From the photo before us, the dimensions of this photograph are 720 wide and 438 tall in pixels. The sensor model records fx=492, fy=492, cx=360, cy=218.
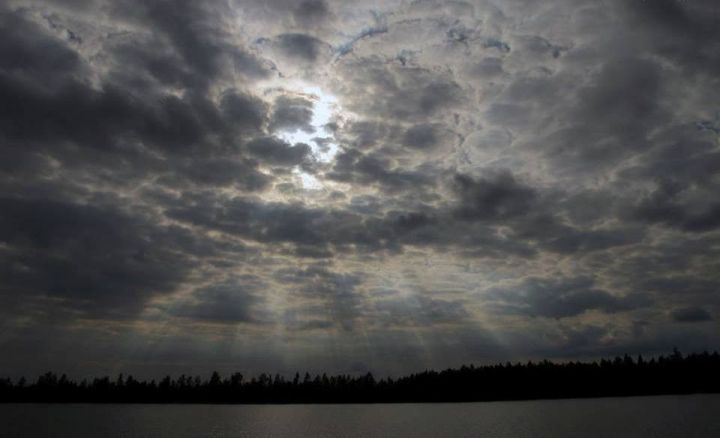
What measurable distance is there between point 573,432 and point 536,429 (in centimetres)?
1223

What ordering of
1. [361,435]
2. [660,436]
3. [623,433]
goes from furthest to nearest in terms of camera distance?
[361,435] < [623,433] < [660,436]

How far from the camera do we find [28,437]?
103 metres

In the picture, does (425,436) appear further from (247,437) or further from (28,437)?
(28,437)

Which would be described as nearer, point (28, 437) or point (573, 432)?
point (573, 432)

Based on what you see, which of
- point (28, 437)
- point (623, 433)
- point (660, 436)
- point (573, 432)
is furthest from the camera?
point (28, 437)

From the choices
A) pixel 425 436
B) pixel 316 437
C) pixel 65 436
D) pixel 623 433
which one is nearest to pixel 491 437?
pixel 425 436

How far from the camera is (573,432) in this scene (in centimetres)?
9462

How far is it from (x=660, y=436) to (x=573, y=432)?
1611 cm

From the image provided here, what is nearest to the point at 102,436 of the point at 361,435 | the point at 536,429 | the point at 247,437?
the point at 247,437

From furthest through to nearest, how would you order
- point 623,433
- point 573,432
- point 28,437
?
1. point 28,437
2. point 573,432
3. point 623,433

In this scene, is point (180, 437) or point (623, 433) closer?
point (623, 433)

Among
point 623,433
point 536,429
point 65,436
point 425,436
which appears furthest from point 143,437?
point 623,433

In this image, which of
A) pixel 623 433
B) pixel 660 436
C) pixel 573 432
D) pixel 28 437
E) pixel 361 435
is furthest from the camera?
pixel 361 435

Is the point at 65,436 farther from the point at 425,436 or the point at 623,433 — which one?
the point at 623,433
